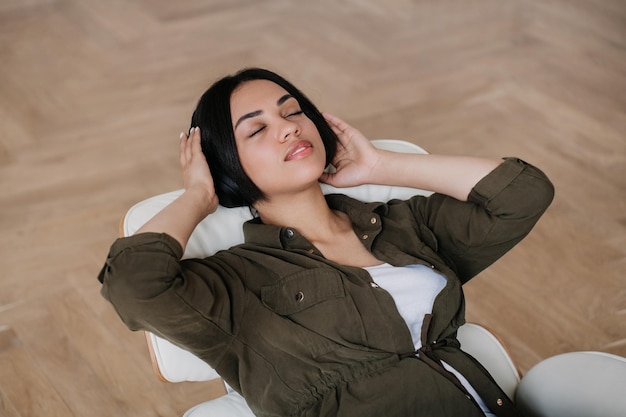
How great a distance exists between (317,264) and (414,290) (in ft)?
0.70

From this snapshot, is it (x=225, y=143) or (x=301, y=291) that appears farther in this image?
(x=225, y=143)

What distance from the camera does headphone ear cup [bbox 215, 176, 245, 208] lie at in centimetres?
170

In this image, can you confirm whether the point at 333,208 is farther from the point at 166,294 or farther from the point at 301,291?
the point at 166,294

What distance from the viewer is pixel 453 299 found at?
164cm

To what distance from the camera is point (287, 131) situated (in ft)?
5.36

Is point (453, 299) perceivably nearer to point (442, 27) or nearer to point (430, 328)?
point (430, 328)

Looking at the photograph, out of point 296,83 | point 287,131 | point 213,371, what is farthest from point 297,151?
point 296,83

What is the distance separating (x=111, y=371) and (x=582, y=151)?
2016 millimetres

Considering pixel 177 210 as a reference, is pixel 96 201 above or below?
below

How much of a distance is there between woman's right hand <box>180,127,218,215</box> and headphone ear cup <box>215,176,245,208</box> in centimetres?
5

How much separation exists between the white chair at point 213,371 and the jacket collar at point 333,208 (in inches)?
2.9

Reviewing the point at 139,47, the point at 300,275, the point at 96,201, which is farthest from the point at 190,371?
the point at 139,47

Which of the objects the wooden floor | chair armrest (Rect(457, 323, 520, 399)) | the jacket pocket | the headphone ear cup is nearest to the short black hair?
the headphone ear cup

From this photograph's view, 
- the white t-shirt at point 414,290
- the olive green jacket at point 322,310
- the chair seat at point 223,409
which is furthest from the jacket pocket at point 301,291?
the chair seat at point 223,409
